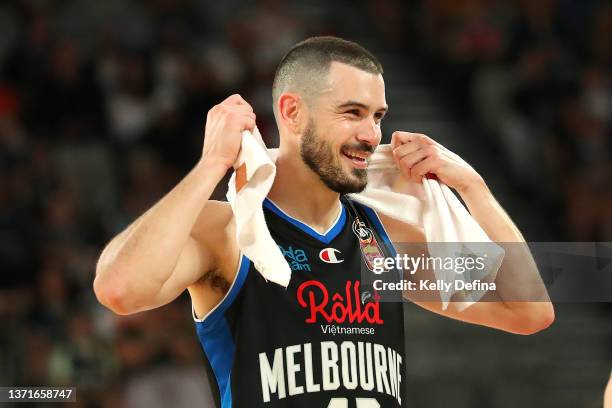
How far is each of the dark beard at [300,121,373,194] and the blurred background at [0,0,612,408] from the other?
3458 millimetres

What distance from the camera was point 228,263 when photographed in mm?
3613

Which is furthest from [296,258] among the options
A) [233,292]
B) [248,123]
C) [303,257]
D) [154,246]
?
[154,246]

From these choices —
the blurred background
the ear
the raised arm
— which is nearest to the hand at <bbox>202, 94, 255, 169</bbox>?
the raised arm

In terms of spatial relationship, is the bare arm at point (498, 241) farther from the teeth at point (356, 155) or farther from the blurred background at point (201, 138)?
the blurred background at point (201, 138)

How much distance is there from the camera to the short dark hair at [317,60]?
3770 millimetres

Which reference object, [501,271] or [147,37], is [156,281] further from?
[147,37]

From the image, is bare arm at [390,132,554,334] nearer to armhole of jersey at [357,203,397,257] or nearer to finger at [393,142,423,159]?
finger at [393,142,423,159]

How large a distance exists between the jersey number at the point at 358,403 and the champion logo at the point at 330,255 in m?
0.51

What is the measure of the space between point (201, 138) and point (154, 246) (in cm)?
563

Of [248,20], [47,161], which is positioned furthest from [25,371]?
[248,20]

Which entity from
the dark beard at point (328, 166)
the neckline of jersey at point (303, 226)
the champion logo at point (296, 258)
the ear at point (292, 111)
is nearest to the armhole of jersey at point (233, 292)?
the champion logo at point (296, 258)

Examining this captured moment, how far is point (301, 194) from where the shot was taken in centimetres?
387

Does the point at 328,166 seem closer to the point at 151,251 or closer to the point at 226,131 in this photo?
the point at 226,131

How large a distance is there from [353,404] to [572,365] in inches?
210
